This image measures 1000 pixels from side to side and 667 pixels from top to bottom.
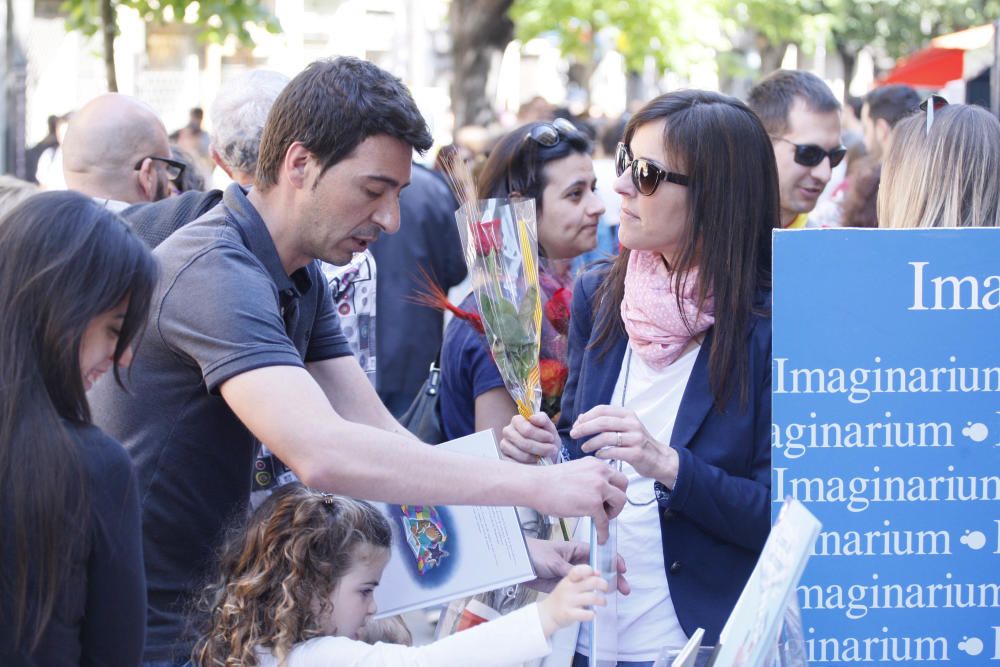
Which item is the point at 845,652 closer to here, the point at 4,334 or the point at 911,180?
the point at 911,180

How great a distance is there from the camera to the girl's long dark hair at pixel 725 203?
109 inches

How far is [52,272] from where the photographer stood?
6.38 feet

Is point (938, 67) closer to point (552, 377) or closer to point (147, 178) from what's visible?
point (147, 178)

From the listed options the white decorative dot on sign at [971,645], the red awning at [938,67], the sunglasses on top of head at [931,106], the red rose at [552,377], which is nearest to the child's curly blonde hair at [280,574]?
the red rose at [552,377]

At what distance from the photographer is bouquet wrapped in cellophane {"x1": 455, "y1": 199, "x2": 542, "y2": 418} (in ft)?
9.07

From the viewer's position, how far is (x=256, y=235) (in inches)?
107

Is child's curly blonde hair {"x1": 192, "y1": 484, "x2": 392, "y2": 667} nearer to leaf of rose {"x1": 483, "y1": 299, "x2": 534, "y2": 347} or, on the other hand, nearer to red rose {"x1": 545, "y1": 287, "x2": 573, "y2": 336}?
leaf of rose {"x1": 483, "y1": 299, "x2": 534, "y2": 347}

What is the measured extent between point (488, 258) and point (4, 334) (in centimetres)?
112

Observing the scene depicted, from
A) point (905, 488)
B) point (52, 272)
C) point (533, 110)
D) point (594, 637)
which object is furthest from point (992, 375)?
point (533, 110)

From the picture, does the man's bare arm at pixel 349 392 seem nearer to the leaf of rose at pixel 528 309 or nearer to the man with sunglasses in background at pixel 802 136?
the leaf of rose at pixel 528 309

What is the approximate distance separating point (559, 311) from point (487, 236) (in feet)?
3.67

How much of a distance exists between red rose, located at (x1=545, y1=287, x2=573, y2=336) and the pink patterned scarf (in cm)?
93

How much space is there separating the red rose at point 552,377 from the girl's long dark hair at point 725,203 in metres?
0.84

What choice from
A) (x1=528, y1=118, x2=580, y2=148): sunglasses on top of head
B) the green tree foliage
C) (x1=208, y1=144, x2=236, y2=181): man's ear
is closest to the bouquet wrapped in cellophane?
(x1=528, y1=118, x2=580, y2=148): sunglasses on top of head
